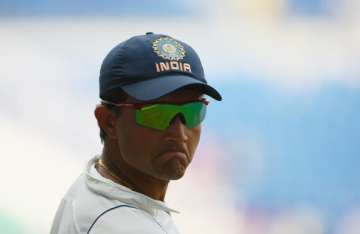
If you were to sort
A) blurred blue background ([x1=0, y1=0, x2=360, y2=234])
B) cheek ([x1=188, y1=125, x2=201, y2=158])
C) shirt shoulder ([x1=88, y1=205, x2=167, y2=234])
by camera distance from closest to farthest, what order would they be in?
shirt shoulder ([x1=88, y1=205, x2=167, y2=234])
cheek ([x1=188, y1=125, x2=201, y2=158])
blurred blue background ([x1=0, y1=0, x2=360, y2=234])

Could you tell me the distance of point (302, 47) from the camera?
6.04 ft

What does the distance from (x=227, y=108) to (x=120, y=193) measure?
0.99 metres

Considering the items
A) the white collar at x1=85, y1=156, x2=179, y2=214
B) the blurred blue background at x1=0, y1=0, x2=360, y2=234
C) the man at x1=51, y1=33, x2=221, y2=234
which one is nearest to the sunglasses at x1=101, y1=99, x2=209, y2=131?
the man at x1=51, y1=33, x2=221, y2=234

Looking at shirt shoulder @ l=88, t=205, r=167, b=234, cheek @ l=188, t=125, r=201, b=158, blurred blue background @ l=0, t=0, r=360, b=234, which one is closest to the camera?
shirt shoulder @ l=88, t=205, r=167, b=234

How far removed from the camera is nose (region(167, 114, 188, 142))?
0.89 m

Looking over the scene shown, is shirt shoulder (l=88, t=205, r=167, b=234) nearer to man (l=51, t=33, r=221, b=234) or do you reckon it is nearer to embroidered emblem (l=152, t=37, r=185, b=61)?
man (l=51, t=33, r=221, b=234)

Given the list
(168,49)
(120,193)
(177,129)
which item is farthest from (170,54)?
(120,193)

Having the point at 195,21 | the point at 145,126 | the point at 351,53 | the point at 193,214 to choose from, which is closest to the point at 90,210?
the point at 145,126

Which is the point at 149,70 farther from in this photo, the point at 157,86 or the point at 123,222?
the point at 123,222

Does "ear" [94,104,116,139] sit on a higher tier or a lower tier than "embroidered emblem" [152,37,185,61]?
lower

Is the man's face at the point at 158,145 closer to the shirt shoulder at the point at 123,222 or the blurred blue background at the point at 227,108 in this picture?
the shirt shoulder at the point at 123,222

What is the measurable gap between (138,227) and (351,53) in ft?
4.02

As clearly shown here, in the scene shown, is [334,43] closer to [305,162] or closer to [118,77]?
[305,162]

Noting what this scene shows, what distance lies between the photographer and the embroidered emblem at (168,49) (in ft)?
2.91
